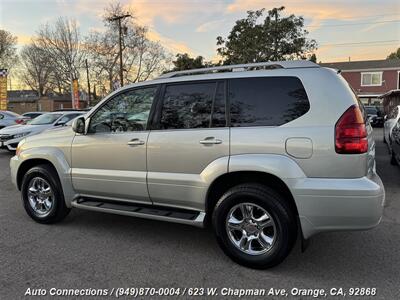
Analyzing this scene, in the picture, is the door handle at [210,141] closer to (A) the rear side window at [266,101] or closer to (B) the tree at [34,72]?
(A) the rear side window at [266,101]

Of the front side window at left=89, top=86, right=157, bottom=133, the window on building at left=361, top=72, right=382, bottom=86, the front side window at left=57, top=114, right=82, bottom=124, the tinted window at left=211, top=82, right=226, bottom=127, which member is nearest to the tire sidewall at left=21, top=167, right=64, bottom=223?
the front side window at left=89, top=86, right=157, bottom=133

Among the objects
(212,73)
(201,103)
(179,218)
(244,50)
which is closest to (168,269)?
(179,218)

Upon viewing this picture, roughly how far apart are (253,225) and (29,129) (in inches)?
405

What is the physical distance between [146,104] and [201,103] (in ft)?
2.38

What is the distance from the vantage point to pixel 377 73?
4459 centimetres

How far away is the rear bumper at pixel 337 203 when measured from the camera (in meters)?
3.28

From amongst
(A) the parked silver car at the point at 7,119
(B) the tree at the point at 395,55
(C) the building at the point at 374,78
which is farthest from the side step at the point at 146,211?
(B) the tree at the point at 395,55

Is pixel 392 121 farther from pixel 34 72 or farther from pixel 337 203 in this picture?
pixel 34 72

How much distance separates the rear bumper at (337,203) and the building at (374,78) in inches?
1718

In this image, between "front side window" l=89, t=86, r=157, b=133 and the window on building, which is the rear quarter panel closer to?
"front side window" l=89, t=86, r=157, b=133

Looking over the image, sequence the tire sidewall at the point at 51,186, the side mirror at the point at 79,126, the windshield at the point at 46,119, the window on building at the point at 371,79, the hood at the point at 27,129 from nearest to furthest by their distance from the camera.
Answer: the side mirror at the point at 79,126 < the tire sidewall at the point at 51,186 < the hood at the point at 27,129 < the windshield at the point at 46,119 < the window on building at the point at 371,79

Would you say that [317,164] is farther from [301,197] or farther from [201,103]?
[201,103]

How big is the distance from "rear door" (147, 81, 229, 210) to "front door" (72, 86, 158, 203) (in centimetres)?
16

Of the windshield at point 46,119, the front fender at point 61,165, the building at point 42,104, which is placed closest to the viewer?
the front fender at point 61,165
